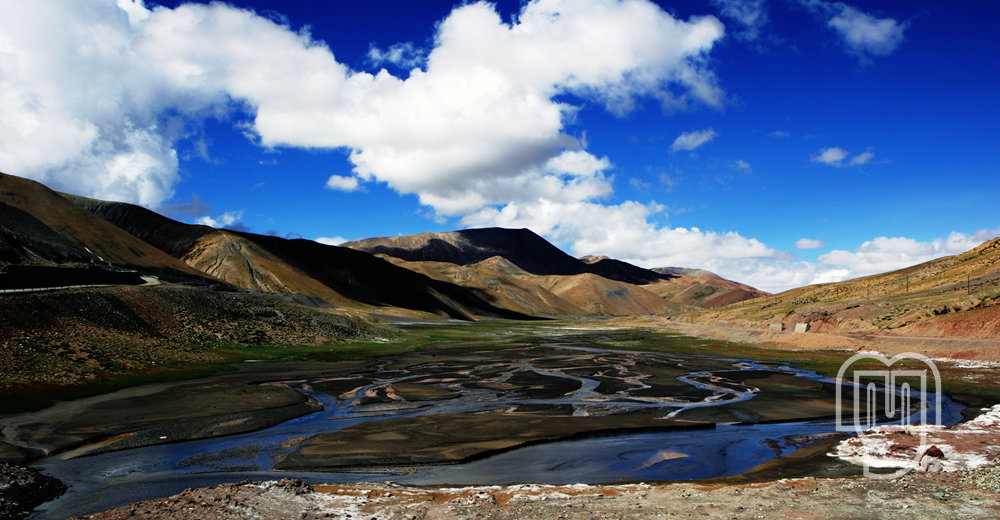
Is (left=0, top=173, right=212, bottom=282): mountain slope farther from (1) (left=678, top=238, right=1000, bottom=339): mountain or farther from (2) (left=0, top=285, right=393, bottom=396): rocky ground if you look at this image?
(1) (left=678, top=238, right=1000, bottom=339): mountain

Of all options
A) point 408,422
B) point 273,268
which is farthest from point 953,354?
point 273,268

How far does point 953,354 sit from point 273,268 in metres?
158

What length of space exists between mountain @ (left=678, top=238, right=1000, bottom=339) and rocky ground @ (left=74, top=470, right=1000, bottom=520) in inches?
2306

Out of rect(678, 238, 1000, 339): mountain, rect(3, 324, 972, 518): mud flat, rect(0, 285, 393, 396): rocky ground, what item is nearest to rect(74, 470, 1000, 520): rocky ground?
rect(3, 324, 972, 518): mud flat

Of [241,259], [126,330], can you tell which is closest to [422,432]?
[126,330]

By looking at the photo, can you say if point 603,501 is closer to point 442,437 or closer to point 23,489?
point 442,437

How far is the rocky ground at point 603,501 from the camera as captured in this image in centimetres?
1338

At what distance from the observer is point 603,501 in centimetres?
1468

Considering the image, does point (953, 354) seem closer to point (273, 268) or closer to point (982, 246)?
point (982, 246)

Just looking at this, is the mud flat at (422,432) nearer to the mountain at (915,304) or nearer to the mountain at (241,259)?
the mountain at (915,304)

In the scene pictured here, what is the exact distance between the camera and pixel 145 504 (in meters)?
14.0

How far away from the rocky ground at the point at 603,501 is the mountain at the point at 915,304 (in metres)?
58.6

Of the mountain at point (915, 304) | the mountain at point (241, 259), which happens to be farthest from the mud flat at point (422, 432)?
the mountain at point (241, 259)

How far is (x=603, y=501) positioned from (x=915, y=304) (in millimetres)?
82927
